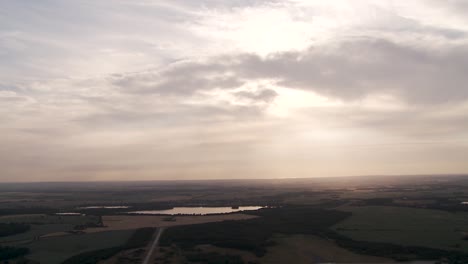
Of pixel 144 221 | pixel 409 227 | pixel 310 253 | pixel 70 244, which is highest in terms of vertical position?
pixel 144 221

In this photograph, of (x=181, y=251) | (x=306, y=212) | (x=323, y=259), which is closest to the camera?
(x=323, y=259)

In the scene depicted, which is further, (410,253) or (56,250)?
(56,250)

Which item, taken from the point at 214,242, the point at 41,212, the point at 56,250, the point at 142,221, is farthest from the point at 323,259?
the point at 41,212

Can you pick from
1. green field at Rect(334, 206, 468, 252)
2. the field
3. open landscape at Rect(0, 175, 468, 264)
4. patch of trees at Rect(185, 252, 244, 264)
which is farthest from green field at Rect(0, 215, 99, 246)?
green field at Rect(334, 206, 468, 252)

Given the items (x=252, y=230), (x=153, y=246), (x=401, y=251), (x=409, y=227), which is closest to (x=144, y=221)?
(x=252, y=230)

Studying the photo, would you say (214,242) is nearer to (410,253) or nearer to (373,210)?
(410,253)

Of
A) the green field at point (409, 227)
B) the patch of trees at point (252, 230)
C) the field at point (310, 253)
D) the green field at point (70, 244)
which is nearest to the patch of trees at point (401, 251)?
the field at point (310, 253)

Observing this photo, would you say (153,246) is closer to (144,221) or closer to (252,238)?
(252,238)
